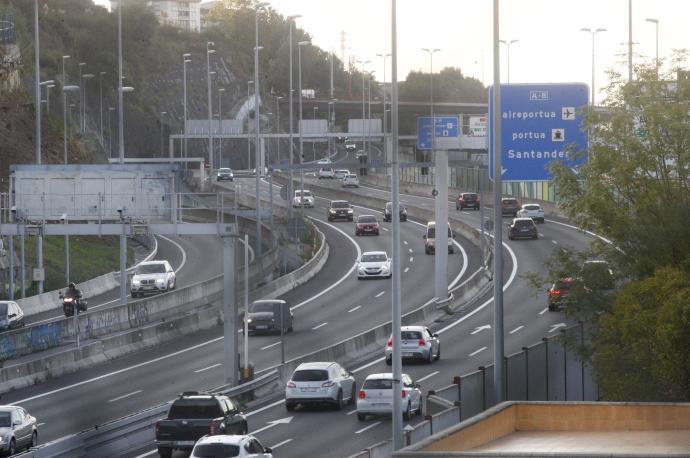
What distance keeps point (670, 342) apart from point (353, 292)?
4109 cm

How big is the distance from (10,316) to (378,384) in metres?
19.8

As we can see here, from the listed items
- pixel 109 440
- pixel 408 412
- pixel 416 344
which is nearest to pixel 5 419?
pixel 109 440

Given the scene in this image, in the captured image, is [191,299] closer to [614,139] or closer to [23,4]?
[614,139]

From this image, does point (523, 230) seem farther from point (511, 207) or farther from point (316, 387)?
point (316, 387)

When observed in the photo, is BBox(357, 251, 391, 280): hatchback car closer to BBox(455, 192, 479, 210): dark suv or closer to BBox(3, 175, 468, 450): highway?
BBox(3, 175, 468, 450): highway

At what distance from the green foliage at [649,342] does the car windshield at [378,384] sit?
794cm

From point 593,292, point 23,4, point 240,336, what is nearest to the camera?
point 593,292

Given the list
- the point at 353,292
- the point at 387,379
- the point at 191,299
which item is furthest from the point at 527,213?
the point at 387,379

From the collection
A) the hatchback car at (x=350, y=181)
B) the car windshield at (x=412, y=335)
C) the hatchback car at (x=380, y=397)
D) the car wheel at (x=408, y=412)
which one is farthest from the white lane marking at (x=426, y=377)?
the hatchback car at (x=350, y=181)

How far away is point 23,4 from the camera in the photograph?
149250 mm

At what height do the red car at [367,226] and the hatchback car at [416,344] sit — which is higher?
the red car at [367,226]

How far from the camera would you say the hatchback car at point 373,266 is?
6956 cm

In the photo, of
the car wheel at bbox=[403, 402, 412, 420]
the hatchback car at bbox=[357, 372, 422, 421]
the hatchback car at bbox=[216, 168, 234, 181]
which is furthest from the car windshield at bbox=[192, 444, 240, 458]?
the hatchback car at bbox=[216, 168, 234, 181]

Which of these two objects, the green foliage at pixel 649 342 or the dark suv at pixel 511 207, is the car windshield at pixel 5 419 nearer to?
the green foliage at pixel 649 342
